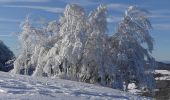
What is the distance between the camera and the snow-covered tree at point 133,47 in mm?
27812

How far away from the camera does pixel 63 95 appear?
9883 millimetres

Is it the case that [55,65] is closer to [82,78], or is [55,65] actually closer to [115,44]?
[82,78]

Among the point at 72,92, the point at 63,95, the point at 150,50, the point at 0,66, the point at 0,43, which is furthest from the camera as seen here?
the point at 0,43

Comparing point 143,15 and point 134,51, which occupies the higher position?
point 143,15

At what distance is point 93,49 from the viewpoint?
26.5m

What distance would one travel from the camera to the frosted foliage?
26.6 metres

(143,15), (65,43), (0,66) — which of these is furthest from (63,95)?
(0,66)

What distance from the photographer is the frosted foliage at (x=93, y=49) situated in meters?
26.6

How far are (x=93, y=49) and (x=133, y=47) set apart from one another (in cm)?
290

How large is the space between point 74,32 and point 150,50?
5.26 m

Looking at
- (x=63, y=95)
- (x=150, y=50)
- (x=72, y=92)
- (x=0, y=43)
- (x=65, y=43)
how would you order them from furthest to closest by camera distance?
(x=0, y=43)
(x=150, y=50)
(x=65, y=43)
(x=72, y=92)
(x=63, y=95)

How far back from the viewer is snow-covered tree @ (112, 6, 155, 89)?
2781cm

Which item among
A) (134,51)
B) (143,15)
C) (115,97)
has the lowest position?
(115,97)

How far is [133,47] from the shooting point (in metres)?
28.0
